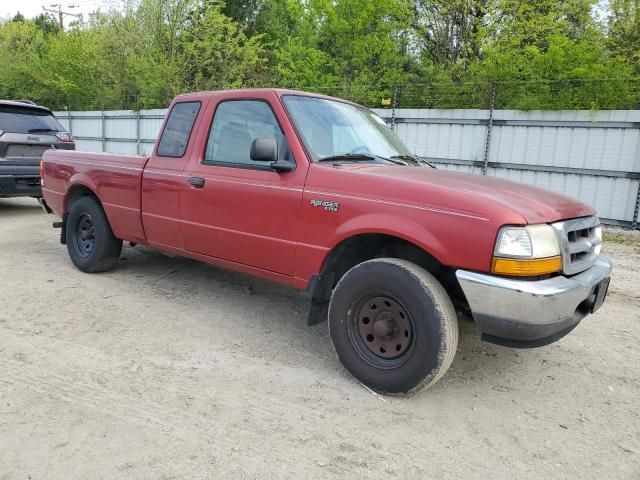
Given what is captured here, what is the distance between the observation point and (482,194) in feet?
9.69

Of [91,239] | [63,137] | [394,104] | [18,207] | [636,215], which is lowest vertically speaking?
[18,207]

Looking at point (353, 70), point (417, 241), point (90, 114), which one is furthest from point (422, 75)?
point (417, 241)

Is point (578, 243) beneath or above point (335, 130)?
beneath

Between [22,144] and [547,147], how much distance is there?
9.53m

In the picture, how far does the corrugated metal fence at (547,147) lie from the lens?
9.16 meters

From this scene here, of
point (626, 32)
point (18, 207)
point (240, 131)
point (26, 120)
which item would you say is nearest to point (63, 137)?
point (26, 120)

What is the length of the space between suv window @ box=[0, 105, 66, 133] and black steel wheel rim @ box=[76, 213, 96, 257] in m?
4.12

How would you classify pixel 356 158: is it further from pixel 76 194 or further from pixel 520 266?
pixel 76 194

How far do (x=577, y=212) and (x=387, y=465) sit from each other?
1.94 m

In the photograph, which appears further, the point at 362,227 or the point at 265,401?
the point at 362,227

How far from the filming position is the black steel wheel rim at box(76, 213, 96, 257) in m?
5.48

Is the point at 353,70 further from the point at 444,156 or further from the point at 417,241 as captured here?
the point at 417,241

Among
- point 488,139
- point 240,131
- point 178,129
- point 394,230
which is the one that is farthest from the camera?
point 488,139

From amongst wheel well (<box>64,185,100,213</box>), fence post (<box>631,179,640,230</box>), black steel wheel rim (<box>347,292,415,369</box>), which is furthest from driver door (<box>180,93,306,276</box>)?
fence post (<box>631,179,640,230</box>)
